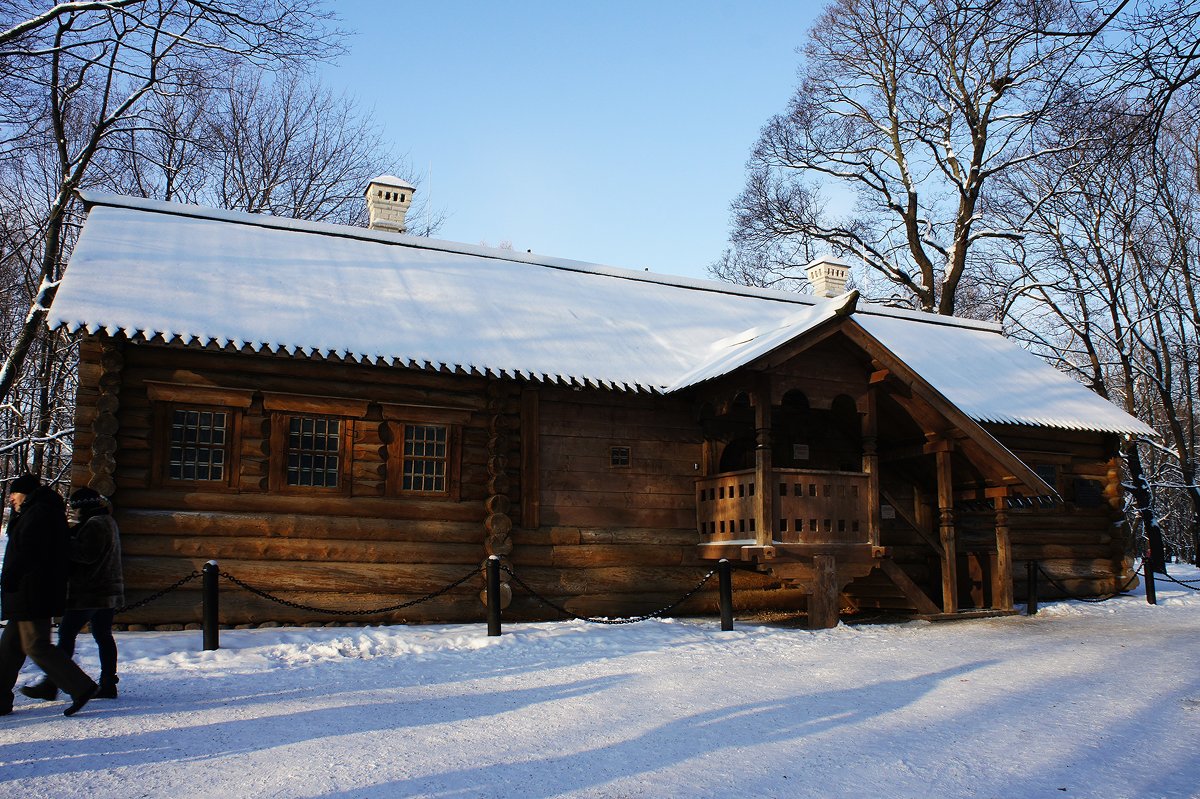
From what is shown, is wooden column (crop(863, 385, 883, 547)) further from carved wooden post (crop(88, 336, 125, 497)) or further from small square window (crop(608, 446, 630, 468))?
carved wooden post (crop(88, 336, 125, 497))

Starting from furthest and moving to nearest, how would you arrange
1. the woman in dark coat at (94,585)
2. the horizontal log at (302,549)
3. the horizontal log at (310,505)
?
the horizontal log at (310,505), the horizontal log at (302,549), the woman in dark coat at (94,585)

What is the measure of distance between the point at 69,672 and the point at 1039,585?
53.1 feet

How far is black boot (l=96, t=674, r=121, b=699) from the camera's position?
730cm

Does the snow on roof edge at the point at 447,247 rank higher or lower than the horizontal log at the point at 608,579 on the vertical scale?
higher

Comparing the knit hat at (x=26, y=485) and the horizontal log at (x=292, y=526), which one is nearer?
the knit hat at (x=26, y=485)

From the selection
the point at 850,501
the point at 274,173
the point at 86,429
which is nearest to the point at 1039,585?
the point at 850,501

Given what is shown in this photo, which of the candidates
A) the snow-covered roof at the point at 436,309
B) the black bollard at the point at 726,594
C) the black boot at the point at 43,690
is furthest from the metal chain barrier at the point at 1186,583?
the black boot at the point at 43,690

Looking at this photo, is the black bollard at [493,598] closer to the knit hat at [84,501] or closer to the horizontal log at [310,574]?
the horizontal log at [310,574]

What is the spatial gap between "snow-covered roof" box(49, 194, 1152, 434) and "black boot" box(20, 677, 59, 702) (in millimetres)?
4470

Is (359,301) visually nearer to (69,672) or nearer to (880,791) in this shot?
(69,672)

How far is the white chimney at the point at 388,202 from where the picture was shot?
17.8 m

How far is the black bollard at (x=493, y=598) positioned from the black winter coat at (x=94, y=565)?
448cm

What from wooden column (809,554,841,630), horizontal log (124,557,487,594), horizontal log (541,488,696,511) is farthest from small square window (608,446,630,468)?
wooden column (809,554,841,630)

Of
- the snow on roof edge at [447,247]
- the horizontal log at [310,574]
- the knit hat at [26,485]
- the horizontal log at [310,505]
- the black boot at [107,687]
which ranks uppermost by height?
the snow on roof edge at [447,247]
